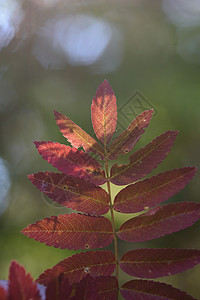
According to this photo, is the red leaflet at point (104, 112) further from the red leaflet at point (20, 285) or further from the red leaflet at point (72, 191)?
the red leaflet at point (20, 285)

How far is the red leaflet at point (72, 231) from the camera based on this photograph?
30cm

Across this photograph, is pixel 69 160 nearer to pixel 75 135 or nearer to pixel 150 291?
pixel 75 135

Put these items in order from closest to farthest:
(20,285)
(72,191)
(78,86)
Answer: (20,285) → (72,191) → (78,86)

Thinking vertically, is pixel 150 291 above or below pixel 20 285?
below

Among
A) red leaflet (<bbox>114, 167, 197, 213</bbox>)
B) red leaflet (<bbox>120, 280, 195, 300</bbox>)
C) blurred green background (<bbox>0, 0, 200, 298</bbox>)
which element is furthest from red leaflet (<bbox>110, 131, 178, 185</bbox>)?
blurred green background (<bbox>0, 0, 200, 298</bbox>)

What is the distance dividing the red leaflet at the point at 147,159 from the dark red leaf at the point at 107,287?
0.36ft

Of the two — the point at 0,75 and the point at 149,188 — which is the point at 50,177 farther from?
the point at 0,75

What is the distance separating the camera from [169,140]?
321mm

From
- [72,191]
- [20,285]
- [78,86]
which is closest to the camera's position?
[20,285]

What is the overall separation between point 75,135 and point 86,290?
0.18m

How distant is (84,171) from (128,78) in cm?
316

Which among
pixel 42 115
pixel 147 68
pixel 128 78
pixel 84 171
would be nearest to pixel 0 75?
pixel 42 115

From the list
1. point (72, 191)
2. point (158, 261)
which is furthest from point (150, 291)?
point (72, 191)

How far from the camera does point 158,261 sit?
31 centimetres
